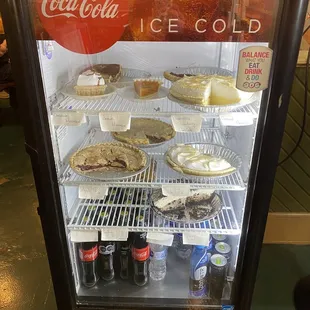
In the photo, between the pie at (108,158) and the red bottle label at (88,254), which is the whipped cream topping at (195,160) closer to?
the pie at (108,158)

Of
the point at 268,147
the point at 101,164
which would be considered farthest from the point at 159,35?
the point at 101,164

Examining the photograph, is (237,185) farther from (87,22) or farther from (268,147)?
(87,22)

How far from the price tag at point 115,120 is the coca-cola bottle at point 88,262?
0.67 metres

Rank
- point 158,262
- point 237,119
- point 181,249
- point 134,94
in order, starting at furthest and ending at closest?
1. point 181,249
2. point 158,262
3. point 134,94
4. point 237,119

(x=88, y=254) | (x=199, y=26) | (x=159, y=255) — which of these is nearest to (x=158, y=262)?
(x=159, y=255)

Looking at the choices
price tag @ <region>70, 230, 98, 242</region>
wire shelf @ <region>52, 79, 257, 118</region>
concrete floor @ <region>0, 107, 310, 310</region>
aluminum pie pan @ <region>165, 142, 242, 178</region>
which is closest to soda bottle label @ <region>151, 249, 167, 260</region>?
price tag @ <region>70, 230, 98, 242</region>

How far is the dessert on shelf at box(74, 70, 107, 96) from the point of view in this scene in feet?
5.14

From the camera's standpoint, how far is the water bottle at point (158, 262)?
1.86 metres

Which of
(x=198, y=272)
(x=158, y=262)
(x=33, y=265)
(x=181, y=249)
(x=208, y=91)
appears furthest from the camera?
(x=33, y=265)

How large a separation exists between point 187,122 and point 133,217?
0.62 meters

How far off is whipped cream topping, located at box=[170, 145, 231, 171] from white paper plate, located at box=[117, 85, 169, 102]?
298 millimetres

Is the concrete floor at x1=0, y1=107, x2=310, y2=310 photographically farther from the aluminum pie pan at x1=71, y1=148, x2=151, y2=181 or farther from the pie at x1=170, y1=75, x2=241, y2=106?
the pie at x1=170, y1=75, x2=241, y2=106

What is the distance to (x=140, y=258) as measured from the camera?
5.87 ft

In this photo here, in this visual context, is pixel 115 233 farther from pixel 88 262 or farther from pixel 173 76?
pixel 173 76
